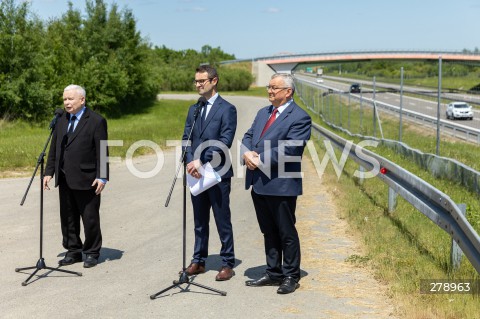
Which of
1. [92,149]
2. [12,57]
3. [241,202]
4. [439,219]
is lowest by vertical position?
[241,202]

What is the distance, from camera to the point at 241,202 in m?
12.0

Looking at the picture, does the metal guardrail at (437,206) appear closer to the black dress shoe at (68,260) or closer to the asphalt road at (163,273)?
the asphalt road at (163,273)

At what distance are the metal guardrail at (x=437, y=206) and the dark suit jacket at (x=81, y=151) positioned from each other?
3.53 metres

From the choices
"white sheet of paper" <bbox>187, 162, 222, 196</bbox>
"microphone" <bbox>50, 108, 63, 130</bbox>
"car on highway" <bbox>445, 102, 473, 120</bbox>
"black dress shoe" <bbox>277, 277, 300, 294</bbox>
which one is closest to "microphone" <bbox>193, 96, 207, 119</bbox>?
"white sheet of paper" <bbox>187, 162, 222, 196</bbox>

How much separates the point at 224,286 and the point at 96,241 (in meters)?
1.77

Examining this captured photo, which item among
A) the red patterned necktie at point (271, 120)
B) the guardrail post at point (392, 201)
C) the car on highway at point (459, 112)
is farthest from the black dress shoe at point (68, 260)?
the car on highway at point (459, 112)

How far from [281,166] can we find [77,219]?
2.71 metres

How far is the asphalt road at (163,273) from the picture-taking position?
580cm

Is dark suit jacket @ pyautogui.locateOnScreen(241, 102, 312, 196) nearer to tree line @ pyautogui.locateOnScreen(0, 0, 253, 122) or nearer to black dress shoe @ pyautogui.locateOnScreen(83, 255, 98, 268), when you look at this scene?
black dress shoe @ pyautogui.locateOnScreen(83, 255, 98, 268)

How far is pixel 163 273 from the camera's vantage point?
704 cm

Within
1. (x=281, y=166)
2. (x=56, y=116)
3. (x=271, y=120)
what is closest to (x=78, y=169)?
(x=56, y=116)

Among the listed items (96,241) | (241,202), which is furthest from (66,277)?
(241,202)

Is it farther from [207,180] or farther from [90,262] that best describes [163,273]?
[207,180]

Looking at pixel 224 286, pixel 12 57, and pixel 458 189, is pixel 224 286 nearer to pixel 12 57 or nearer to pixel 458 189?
pixel 458 189
